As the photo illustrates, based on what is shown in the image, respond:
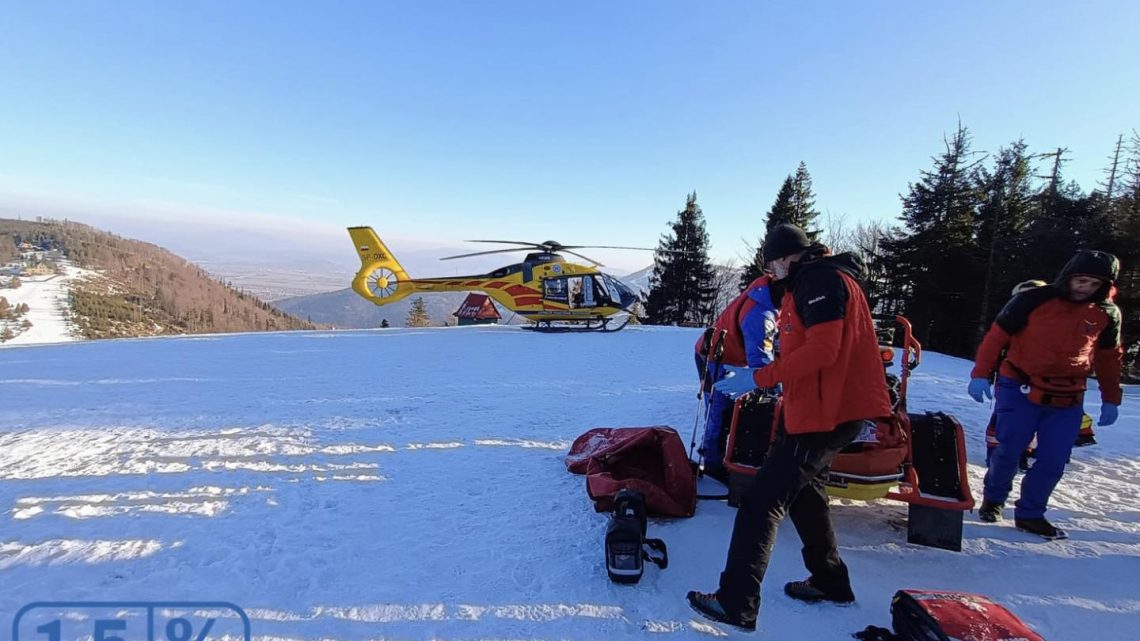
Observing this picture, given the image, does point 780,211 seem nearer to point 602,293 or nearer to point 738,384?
point 602,293

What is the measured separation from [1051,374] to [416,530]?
14.6 feet

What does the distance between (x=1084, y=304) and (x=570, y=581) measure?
12.8 feet

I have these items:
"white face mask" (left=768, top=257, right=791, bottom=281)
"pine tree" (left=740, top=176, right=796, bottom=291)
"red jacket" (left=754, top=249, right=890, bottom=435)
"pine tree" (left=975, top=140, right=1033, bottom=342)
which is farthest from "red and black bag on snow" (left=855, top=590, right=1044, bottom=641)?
"pine tree" (left=740, top=176, right=796, bottom=291)

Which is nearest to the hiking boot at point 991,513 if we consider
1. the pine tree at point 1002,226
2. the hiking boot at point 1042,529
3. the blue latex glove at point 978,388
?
the hiking boot at point 1042,529

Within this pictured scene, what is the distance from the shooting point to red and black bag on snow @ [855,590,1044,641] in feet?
6.48

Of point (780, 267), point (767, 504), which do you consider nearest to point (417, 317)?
point (780, 267)

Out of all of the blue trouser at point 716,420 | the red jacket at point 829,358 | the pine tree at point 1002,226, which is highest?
the pine tree at point 1002,226

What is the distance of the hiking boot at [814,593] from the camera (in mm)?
2605

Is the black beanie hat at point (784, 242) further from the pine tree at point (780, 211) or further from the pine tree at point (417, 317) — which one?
the pine tree at point (417, 317)

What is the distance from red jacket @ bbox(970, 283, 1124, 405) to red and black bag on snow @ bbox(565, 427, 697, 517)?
251cm

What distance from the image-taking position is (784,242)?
2646mm

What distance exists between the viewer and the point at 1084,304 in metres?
3.39

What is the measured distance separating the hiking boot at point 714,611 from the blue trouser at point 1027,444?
Result: 251cm

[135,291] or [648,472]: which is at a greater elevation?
[648,472]
